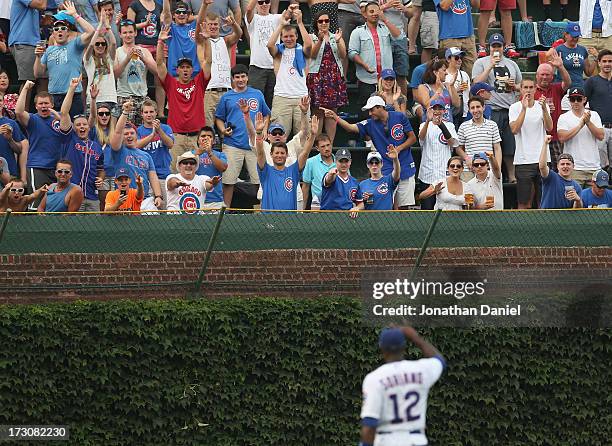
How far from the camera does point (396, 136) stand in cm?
1959

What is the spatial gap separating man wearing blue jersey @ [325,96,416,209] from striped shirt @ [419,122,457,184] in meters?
0.28

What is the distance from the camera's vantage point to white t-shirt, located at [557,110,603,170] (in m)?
20.3

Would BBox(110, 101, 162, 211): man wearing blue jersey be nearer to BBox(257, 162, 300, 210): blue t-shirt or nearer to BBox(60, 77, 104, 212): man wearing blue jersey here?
BBox(60, 77, 104, 212): man wearing blue jersey

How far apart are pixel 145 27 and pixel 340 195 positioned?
4.68 m

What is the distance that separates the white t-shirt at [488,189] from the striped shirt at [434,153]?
80 centimetres

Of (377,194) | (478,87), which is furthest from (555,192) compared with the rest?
(377,194)

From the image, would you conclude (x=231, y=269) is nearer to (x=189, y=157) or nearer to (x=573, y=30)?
(x=189, y=157)

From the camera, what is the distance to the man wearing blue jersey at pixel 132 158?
18.4 metres

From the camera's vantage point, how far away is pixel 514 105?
20250mm

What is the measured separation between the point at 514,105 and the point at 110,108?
224 inches

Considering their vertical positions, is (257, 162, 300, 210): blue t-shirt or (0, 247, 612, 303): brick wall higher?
(257, 162, 300, 210): blue t-shirt

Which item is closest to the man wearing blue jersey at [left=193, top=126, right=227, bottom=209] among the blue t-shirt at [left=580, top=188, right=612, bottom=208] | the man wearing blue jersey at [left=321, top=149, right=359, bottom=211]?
the man wearing blue jersey at [left=321, top=149, right=359, bottom=211]

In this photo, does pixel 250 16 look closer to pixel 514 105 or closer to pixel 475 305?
pixel 514 105
